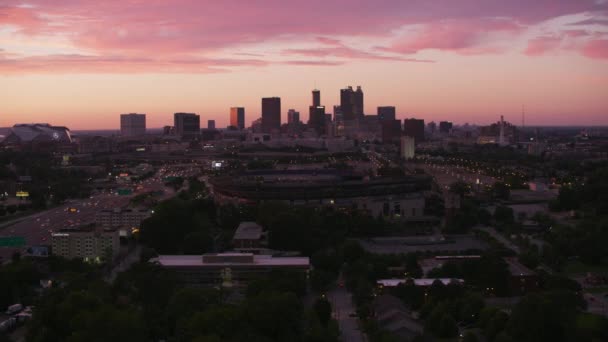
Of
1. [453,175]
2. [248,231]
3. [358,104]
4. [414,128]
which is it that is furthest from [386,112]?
[248,231]

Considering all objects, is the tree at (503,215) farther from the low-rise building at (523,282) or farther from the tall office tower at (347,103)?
the tall office tower at (347,103)

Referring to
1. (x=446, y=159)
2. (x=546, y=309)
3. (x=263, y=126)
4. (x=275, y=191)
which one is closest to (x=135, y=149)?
(x=263, y=126)

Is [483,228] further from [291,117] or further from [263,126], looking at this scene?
[291,117]

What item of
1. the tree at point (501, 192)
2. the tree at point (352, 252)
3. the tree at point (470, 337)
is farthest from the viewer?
the tree at point (501, 192)

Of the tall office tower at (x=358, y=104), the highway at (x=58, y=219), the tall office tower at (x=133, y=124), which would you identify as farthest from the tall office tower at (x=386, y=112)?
the highway at (x=58, y=219)

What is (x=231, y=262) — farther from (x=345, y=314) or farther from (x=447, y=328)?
(x=447, y=328)

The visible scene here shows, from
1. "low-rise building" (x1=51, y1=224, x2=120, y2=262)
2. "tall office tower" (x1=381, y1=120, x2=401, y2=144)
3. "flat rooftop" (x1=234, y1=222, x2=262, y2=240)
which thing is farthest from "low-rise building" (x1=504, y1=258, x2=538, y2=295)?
"tall office tower" (x1=381, y1=120, x2=401, y2=144)
